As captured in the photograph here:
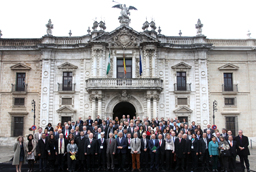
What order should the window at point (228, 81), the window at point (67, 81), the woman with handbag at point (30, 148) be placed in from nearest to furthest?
1. the woman with handbag at point (30, 148)
2. the window at point (67, 81)
3. the window at point (228, 81)

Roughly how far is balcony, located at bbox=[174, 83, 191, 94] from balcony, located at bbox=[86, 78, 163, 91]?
204cm

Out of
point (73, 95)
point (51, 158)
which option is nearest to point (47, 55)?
point (73, 95)

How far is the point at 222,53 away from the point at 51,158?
64.8ft

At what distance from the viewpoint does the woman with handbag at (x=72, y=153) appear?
12414 mm

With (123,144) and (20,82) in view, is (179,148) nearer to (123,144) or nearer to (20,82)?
(123,144)

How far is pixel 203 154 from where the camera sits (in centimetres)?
1284

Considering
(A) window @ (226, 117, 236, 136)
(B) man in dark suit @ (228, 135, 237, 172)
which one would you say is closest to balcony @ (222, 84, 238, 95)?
(A) window @ (226, 117, 236, 136)

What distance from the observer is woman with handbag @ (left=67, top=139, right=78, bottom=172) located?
1241cm

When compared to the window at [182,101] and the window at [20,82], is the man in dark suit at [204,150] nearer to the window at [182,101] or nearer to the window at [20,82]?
the window at [182,101]

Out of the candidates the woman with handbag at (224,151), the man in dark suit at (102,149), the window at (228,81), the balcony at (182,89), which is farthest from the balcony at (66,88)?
the woman with handbag at (224,151)

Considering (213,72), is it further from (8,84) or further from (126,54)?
(8,84)

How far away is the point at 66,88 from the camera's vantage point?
2531cm

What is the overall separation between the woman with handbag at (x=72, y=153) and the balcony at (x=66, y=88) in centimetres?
1285

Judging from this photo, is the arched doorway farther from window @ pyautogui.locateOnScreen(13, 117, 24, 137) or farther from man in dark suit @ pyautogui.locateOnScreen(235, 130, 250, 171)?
man in dark suit @ pyautogui.locateOnScreen(235, 130, 250, 171)
